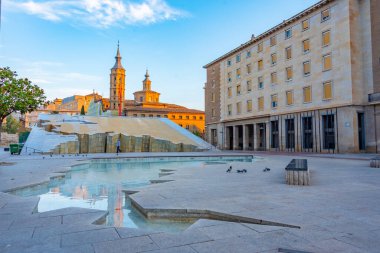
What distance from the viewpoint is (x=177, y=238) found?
13.2ft

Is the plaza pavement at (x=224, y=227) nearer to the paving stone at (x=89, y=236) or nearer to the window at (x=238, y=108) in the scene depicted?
the paving stone at (x=89, y=236)

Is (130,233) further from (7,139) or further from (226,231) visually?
(7,139)

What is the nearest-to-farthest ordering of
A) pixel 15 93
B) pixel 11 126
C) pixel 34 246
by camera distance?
pixel 34 246 → pixel 15 93 → pixel 11 126

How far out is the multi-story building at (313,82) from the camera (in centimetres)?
2669

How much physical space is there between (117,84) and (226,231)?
102259 millimetres

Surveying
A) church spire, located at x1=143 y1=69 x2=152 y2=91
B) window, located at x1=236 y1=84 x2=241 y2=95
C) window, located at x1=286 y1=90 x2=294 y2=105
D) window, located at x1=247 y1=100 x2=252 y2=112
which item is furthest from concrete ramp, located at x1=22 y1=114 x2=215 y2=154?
church spire, located at x1=143 y1=69 x2=152 y2=91

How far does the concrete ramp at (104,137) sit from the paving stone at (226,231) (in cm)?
2559

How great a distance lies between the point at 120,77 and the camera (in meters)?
104

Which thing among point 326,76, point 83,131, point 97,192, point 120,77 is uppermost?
point 120,77

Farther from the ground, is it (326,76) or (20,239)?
(326,76)

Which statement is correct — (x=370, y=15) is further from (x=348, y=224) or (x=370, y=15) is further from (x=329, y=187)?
(x=348, y=224)

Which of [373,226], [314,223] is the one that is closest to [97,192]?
[314,223]

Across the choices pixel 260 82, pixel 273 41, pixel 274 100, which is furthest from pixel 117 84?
pixel 274 100

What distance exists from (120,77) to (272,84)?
77109 millimetres
